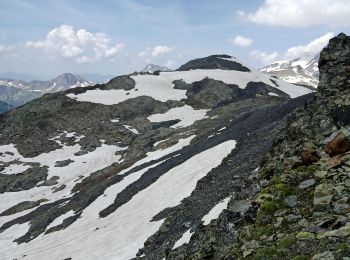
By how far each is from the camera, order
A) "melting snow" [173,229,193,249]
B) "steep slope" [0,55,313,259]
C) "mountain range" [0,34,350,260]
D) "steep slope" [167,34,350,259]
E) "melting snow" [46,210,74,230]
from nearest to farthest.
A: "steep slope" [167,34,350,259], "mountain range" [0,34,350,260], "melting snow" [173,229,193,249], "steep slope" [0,55,313,259], "melting snow" [46,210,74,230]

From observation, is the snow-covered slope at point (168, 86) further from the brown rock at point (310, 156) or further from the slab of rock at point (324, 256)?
the slab of rock at point (324, 256)

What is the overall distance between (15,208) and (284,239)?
241ft

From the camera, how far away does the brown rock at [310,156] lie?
57.3 ft

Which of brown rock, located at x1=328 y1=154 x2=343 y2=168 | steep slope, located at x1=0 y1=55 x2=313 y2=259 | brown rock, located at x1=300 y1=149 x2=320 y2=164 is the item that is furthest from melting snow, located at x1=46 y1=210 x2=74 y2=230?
brown rock, located at x1=328 y1=154 x2=343 y2=168

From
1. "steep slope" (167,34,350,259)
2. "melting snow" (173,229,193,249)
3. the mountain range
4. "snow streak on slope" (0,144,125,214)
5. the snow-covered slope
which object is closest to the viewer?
"steep slope" (167,34,350,259)

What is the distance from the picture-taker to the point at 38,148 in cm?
10219

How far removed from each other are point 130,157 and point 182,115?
2804 cm

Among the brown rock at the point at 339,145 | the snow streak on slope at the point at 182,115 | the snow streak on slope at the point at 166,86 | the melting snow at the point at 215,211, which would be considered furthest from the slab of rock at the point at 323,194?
the snow streak on slope at the point at 166,86

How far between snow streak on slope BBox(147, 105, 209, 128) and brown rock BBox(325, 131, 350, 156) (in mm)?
90760

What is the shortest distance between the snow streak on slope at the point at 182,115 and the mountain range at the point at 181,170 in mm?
365

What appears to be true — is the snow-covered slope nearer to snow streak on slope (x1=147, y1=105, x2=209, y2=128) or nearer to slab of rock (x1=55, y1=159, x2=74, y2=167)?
snow streak on slope (x1=147, y1=105, x2=209, y2=128)

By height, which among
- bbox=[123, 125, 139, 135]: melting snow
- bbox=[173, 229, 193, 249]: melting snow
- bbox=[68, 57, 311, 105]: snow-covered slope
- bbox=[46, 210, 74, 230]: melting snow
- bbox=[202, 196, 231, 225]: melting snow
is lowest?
bbox=[46, 210, 74, 230]: melting snow

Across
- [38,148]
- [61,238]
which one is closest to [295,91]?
[38,148]

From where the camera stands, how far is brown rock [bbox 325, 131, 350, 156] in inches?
648
